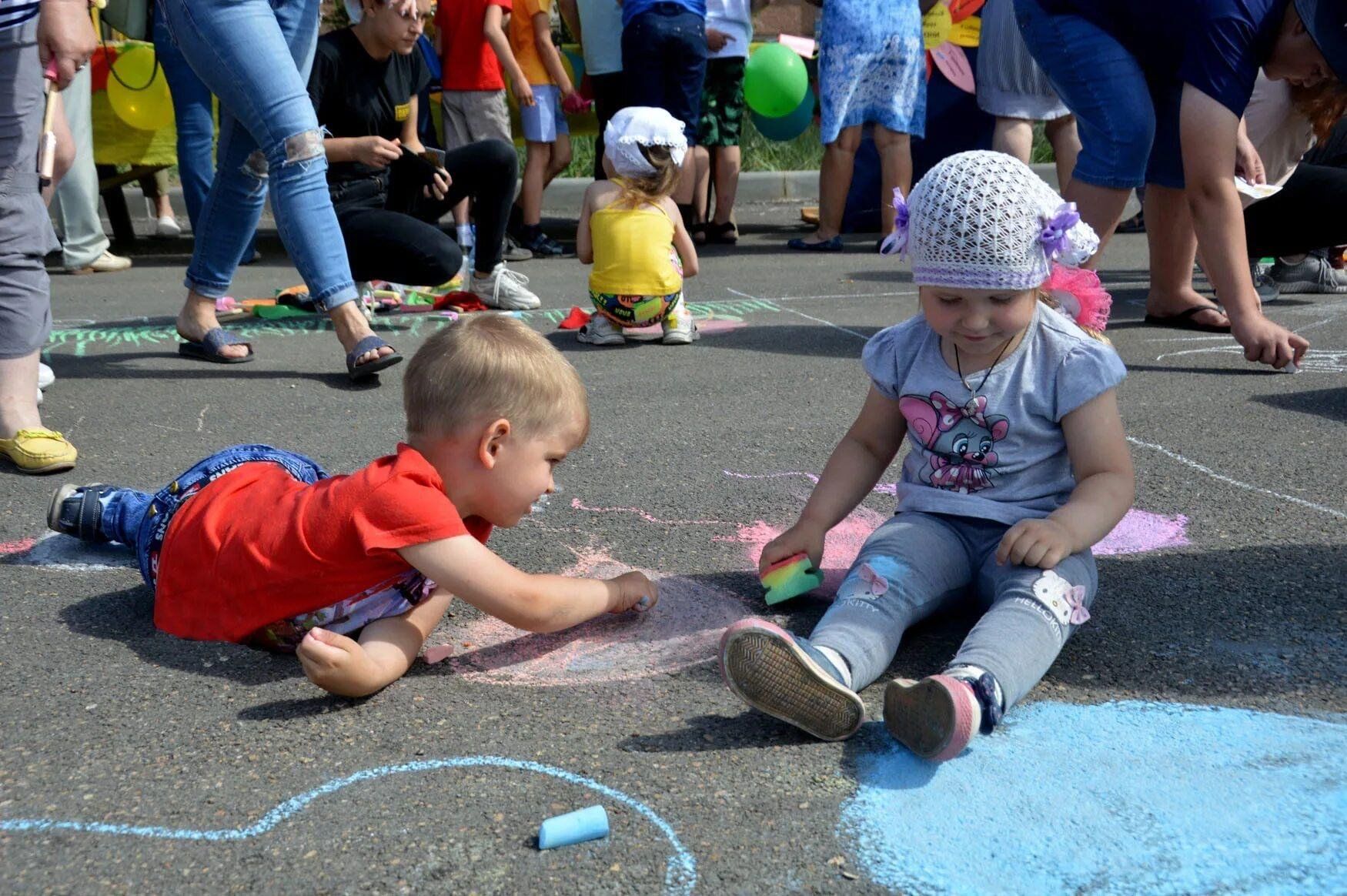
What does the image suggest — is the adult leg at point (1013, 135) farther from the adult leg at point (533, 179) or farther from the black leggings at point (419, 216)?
the black leggings at point (419, 216)

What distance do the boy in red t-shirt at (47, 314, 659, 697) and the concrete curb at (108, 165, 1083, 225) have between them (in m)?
7.94

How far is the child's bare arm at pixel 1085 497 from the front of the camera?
7.01 ft

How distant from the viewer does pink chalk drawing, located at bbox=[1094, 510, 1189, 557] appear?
9.03 feet

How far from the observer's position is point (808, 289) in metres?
6.43

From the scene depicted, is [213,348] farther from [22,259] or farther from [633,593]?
[633,593]

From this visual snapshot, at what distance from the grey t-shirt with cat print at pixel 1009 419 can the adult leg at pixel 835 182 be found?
524 centimetres

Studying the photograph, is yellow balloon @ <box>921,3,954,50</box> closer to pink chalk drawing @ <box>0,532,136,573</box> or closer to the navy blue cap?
the navy blue cap

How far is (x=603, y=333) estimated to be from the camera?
515 centimetres

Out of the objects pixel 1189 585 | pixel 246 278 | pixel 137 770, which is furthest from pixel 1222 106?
pixel 246 278

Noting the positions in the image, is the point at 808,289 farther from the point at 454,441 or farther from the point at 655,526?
the point at 454,441

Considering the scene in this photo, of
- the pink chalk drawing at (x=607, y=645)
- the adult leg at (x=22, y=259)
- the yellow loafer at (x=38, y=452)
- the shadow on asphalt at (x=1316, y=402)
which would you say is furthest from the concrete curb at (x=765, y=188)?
the pink chalk drawing at (x=607, y=645)

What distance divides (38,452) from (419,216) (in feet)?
8.40

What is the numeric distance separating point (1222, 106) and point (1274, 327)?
630 mm

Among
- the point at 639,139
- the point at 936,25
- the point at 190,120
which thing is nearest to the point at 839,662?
the point at 639,139
